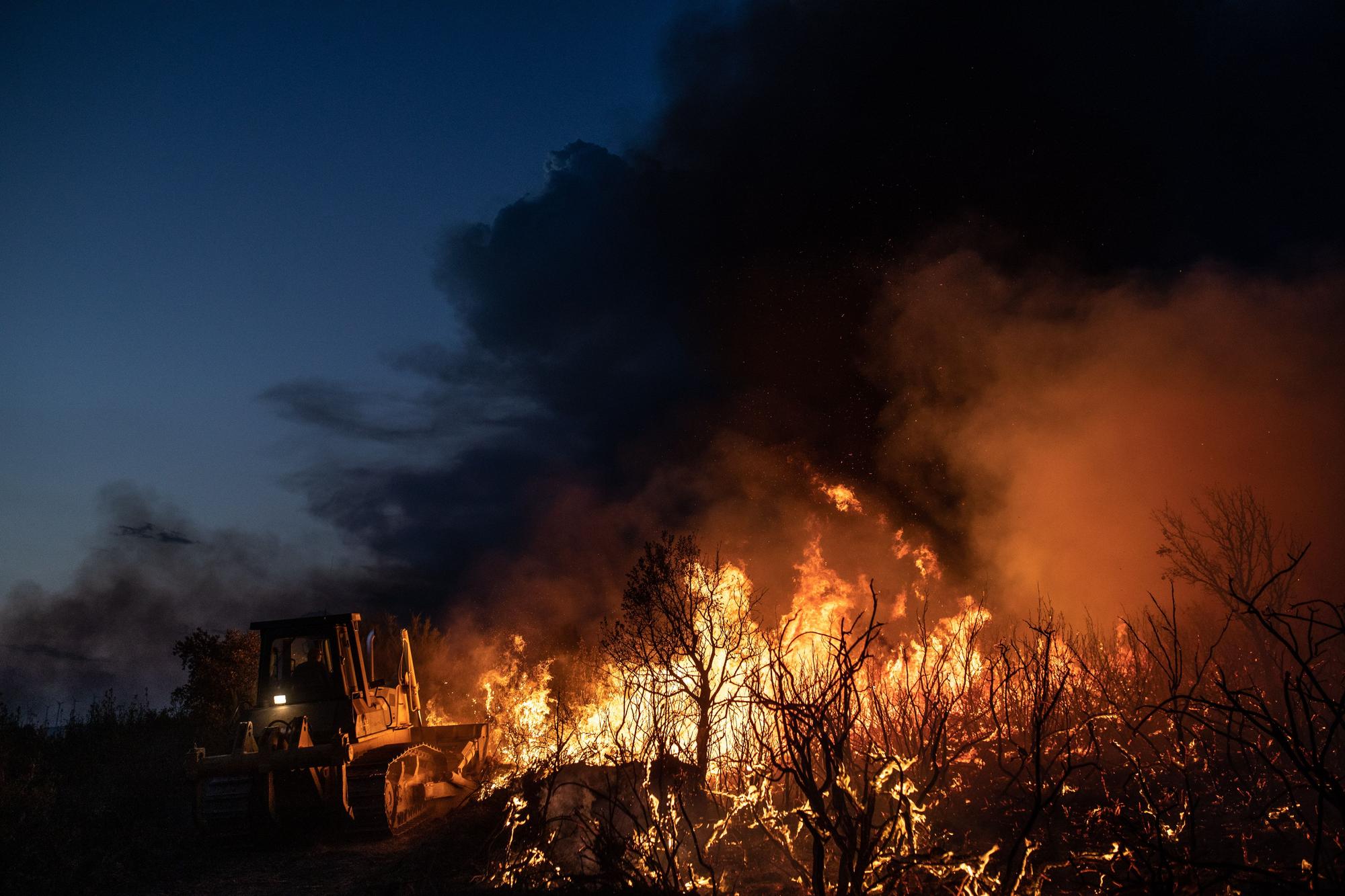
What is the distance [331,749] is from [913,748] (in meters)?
8.94

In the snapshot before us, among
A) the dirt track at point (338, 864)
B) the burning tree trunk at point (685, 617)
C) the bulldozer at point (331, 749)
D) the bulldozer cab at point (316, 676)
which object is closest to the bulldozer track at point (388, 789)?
the bulldozer at point (331, 749)

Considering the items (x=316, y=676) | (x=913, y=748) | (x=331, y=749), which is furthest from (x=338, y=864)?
(x=913, y=748)

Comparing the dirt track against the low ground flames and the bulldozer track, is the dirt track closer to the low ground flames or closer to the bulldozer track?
the bulldozer track

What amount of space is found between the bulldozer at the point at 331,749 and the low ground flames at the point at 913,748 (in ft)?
4.74

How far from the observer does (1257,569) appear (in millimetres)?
22031

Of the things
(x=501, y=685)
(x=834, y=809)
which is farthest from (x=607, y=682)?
(x=834, y=809)

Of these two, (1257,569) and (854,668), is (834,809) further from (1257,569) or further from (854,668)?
(1257,569)

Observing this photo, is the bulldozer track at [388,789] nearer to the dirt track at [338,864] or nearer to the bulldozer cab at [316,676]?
the dirt track at [338,864]

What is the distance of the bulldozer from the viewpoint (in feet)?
39.2

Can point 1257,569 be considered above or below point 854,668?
above

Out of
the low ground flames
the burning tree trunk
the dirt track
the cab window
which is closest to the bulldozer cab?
the cab window

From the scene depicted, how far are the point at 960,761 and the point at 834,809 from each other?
1057 cm

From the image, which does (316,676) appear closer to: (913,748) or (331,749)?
(331,749)

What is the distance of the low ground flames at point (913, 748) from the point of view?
4.92 meters
